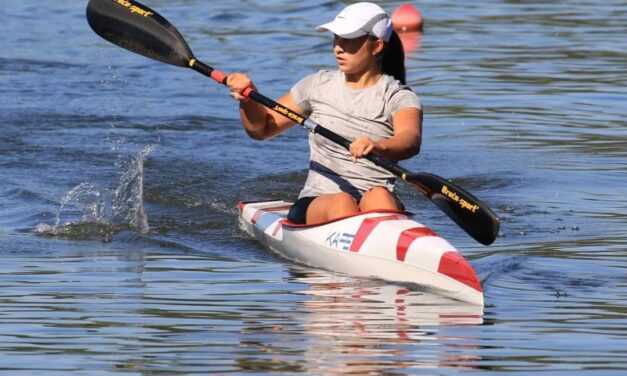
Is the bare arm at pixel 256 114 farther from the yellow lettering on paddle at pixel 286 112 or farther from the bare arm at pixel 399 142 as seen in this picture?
Answer: the bare arm at pixel 399 142

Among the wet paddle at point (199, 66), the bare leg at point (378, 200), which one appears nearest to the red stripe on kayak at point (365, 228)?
the bare leg at point (378, 200)

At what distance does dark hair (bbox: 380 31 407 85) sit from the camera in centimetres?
788

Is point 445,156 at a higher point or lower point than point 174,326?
lower

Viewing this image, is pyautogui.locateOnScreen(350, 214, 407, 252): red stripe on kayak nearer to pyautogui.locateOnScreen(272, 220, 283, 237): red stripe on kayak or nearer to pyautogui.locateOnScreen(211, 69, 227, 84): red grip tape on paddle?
pyautogui.locateOnScreen(272, 220, 283, 237): red stripe on kayak

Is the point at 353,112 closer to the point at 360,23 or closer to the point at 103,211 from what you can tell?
the point at 360,23

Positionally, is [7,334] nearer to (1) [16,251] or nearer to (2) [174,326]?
(2) [174,326]

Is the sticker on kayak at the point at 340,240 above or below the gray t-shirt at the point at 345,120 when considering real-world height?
below

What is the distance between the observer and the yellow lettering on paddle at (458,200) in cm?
754

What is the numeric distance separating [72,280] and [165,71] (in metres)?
8.82

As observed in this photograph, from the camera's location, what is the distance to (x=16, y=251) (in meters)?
8.12

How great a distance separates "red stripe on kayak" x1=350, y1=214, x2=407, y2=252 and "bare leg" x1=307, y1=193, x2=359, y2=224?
189 mm

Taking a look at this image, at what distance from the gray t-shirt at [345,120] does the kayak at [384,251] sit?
260 mm

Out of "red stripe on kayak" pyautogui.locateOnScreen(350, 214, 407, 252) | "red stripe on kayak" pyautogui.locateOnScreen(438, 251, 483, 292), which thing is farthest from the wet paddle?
"red stripe on kayak" pyautogui.locateOnScreen(438, 251, 483, 292)

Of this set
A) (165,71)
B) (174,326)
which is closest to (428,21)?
(165,71)
